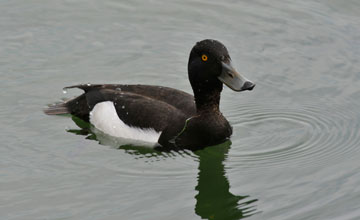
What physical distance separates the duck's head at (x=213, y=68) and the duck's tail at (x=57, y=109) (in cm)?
213

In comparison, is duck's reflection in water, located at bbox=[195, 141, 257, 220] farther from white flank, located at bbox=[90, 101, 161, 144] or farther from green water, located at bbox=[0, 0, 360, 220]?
white flank, located at bbox=[90, 101, 161, 144]

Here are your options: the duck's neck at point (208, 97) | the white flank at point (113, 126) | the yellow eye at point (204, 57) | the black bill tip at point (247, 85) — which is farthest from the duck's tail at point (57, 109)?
the black bill tip at point (247, 85)

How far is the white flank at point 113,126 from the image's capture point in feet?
30.9

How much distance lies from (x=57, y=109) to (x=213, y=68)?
101 inches

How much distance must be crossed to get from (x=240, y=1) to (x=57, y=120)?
4.84 meters

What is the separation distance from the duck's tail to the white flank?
1.65 feet

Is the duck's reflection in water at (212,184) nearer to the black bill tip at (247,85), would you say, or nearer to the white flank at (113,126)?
the white flank at (113,126)

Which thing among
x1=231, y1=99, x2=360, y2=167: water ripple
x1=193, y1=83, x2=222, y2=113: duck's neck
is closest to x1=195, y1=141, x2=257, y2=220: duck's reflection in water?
x1=231, y1=99, x2=360, y2=167: water ripple

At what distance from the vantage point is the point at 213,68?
908 cm

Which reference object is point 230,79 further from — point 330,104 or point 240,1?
point 240,1

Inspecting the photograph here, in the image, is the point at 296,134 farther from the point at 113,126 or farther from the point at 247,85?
the point at 113,126

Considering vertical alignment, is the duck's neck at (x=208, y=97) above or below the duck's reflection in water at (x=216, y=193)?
above

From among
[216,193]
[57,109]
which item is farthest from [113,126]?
[216,193]

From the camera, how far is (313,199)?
26.7 feet
